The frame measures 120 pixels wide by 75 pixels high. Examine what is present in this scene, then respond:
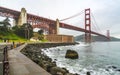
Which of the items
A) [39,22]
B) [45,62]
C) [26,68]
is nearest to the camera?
[26,68]

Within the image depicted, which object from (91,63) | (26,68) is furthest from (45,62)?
(91,63)

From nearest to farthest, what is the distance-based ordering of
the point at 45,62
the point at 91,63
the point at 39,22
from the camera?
1. the point at 45,62
2. the point at 91,63
3. the point at 39,22

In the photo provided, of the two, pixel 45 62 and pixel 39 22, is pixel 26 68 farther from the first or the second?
pixel 39 22

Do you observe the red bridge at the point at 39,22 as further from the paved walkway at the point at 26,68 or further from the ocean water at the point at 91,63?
the paved walkway at the point at 26,68

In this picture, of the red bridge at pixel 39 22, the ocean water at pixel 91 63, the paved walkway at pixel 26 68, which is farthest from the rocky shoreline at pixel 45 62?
the red bridge at pixel 39 22

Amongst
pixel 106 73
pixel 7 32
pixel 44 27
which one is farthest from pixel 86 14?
pixel 106 73

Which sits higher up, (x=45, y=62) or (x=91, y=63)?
(x=45, y=62)

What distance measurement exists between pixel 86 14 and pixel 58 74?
12271 cm

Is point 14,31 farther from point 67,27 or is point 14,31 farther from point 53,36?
point 53,36

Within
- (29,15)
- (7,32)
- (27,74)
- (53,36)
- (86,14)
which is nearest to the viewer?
(27,74)

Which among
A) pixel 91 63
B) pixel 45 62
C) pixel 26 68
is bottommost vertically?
pixel 91 63

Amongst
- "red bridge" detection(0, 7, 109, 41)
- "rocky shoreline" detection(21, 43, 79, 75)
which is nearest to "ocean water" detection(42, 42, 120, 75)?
"rocky shoreline" detection(21, 43, 79, 75)

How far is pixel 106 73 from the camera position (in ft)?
59.6

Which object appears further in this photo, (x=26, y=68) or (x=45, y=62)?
(x=45, y=62)
